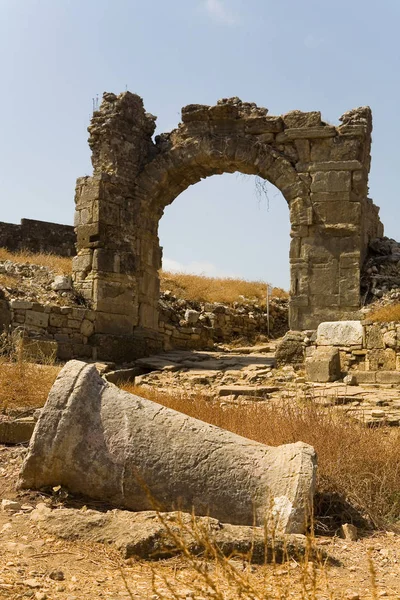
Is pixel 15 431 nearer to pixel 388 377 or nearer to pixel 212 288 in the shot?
pixel 388 377

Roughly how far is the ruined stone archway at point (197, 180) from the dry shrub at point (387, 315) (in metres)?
1.10

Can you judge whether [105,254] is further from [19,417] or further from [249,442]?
[249,442]

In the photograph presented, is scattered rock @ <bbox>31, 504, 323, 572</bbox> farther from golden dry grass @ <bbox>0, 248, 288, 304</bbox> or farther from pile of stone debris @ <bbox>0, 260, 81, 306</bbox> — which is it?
golden dry grass @ <bbox>0, 248, 288, 304</bbox>

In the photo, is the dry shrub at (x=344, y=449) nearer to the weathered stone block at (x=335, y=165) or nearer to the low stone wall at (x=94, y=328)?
the low stone wall at (x=94, y=328)

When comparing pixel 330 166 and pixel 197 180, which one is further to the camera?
pixel 197 180

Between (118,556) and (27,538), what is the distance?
0.57 m

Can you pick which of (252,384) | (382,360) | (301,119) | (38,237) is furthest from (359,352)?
(38,237)

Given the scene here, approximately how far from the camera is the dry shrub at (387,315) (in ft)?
32.4

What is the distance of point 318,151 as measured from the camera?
469 inches

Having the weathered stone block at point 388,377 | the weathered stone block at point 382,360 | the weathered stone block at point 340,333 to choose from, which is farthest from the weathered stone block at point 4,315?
the weathered stone block at point 388,377

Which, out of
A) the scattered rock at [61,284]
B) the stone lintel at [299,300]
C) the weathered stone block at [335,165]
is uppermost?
the weathered stone block at [335,165]

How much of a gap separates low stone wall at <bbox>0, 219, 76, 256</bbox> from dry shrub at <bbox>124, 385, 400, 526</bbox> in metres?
14.2

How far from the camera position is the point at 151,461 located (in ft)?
13.9

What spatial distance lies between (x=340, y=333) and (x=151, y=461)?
6581mm
